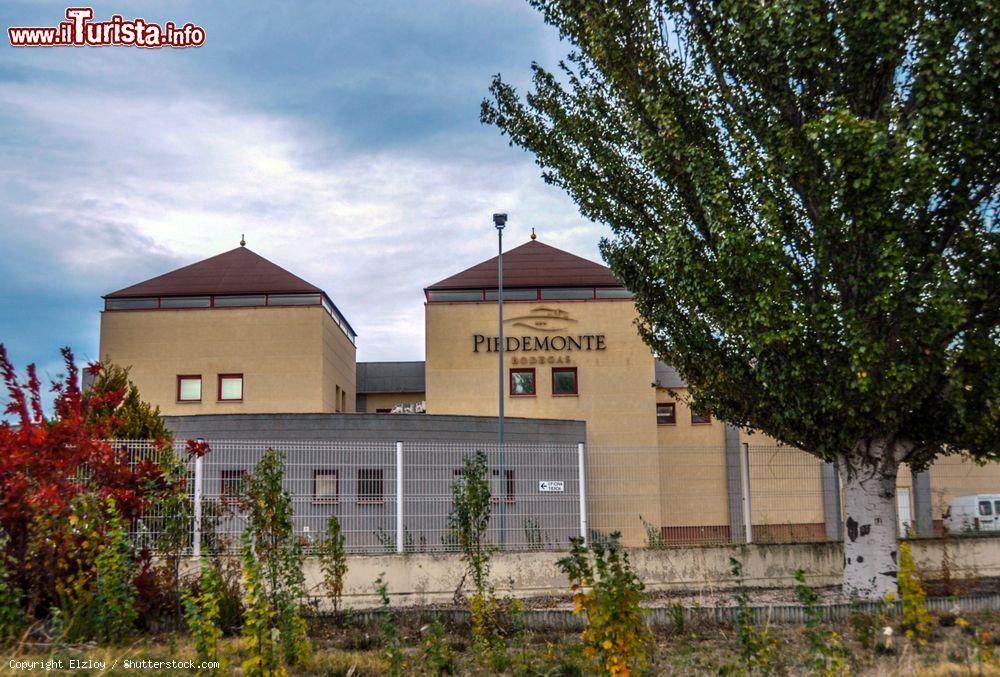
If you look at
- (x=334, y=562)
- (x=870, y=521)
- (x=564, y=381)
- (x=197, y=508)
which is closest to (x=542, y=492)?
(x=334, y=562)

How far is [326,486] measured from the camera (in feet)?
44.2

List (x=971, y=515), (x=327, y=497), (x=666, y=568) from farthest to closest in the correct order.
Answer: (x=971, y=515), (x=666, y=568), (x=327, y=497)

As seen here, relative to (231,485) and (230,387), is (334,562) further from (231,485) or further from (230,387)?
(230,387)

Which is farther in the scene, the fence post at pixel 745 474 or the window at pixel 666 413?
the window at pixel 666 413

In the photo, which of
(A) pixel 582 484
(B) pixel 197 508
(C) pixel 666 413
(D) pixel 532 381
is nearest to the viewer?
(B) pixel 197 508

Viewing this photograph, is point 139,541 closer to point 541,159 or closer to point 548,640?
point 548,640

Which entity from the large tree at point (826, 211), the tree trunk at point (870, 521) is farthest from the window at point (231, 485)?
the tree trunk at point (870, 521)

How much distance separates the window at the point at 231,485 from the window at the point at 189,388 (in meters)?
19.7

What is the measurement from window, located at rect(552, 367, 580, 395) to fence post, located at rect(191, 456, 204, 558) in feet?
64.3

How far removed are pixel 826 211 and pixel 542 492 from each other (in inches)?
234

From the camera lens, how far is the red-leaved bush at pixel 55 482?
8930mm

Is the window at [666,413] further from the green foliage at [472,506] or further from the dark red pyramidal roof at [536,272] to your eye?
the green foliage at [472,506]

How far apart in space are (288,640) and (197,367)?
2546 centimetres

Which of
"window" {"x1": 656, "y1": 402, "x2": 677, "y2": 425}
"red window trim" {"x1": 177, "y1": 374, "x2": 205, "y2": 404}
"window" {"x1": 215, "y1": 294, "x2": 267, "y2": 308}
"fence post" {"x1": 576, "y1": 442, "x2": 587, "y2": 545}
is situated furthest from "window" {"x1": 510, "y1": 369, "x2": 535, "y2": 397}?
"fence post" {"x1": 576, "y1": 442, "x2": 587, "y2": 545}
